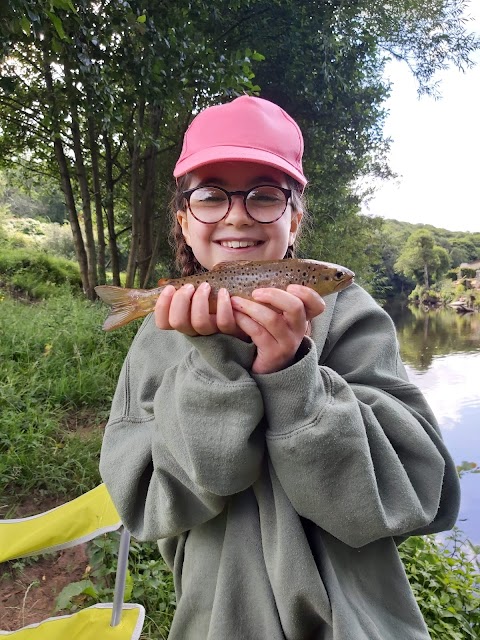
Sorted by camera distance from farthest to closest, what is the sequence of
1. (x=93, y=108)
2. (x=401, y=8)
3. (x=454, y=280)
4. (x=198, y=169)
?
1. (x=454, y=280)
2. (x=401, y=8)
3. (x=93, y=108)
4. (x=198, y=169)

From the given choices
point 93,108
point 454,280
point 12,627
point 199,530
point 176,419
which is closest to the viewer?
point 176,419

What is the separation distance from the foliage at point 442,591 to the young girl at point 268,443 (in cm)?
223

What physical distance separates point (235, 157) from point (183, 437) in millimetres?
739

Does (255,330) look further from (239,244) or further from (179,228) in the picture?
(179,228)

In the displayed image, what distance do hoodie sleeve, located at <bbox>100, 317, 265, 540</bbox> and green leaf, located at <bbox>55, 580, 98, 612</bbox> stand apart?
1768 mm

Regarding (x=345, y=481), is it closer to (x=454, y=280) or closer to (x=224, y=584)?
(x=224, y=584)

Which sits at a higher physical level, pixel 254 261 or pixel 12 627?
pixel 254 261

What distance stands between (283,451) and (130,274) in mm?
9009

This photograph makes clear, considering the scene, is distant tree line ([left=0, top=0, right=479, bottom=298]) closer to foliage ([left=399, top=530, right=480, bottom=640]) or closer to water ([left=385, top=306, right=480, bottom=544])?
foliage ([left=399, top=530, right=480, bottom=640])

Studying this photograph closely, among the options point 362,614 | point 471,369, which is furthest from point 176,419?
point 471,369

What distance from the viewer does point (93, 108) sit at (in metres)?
5.04

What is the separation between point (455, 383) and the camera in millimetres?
13055

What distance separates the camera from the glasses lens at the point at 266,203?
126 centimetres

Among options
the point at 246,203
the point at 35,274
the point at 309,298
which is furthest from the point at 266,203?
the point at 35,274
